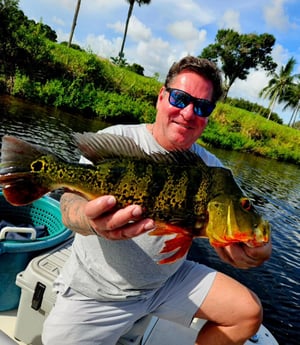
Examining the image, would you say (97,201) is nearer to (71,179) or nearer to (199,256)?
(71,179)

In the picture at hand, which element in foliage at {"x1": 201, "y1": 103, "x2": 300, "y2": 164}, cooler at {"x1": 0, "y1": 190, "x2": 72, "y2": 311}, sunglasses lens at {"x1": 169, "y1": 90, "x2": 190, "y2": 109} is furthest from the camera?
foliage at {"x1": 201, "y1": 103, "x2": 300, "y2": 164}

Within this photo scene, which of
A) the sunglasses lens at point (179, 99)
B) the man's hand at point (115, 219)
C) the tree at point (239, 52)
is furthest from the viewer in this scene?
the tree at point (239, 52)

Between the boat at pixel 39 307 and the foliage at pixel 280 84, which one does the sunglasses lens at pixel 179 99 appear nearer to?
the boat at pixel 39 307

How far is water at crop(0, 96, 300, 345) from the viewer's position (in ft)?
19.8

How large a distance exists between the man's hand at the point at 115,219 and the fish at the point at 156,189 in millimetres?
69

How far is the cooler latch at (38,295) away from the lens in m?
2.61

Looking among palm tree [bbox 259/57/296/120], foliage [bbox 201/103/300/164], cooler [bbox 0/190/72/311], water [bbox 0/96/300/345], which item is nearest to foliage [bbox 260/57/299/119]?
palm tree [bbox 259/57/296/120]

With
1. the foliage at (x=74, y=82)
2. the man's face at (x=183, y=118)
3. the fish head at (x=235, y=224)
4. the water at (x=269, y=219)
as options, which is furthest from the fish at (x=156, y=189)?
the foliage at (x=74, y=82)

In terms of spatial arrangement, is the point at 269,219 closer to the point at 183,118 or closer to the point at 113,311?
the point at 183,118

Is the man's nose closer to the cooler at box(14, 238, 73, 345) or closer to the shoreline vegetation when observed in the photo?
the cooler at box(14, 238, 73, 345)

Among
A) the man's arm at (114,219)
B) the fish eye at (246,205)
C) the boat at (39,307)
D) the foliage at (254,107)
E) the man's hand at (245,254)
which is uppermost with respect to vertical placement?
the foliage at (254,107)

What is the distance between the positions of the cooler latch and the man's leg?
124 cm

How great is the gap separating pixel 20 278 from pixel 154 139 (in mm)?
1568

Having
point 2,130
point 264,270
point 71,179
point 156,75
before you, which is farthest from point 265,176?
point 71,179
